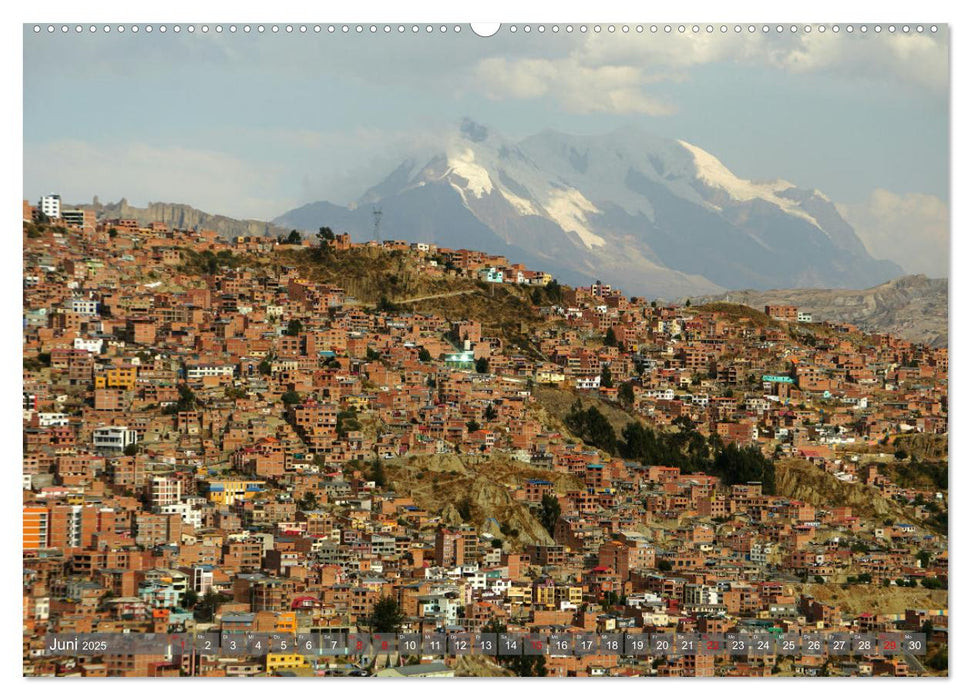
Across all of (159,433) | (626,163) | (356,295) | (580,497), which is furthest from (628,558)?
(356,295)

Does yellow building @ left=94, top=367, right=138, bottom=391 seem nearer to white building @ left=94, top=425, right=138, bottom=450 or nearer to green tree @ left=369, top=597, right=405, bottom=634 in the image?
white building @ left=94, top=425, right=138, bottom=450

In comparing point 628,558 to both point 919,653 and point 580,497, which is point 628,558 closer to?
point 580,497

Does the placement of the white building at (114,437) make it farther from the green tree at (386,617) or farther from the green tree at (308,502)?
the green tree at (386,617)

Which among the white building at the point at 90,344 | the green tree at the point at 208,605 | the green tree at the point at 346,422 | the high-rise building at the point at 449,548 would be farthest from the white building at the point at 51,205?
the high-rise building at the point at 449,548

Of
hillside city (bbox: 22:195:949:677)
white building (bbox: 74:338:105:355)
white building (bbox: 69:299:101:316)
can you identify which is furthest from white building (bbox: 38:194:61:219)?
white building (bbox: 69:299:101:316)

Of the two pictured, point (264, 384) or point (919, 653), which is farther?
point (264, 384)
